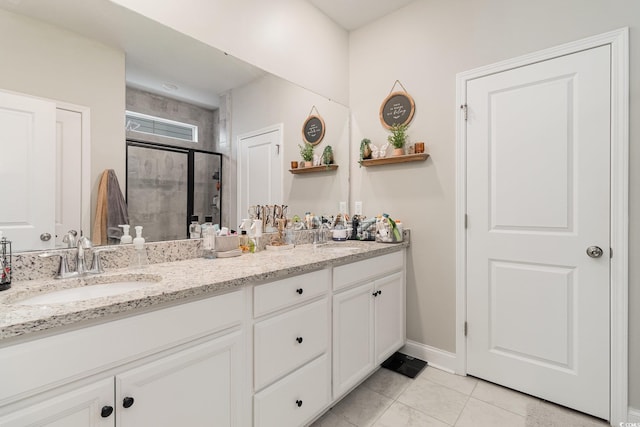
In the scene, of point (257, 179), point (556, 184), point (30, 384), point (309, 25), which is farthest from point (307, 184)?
point (30, 384)

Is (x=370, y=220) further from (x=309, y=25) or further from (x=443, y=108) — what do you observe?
(x=309, y=25)

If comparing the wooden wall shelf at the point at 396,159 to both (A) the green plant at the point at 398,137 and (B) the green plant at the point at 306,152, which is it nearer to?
(A) the green plant at the point at 398,137

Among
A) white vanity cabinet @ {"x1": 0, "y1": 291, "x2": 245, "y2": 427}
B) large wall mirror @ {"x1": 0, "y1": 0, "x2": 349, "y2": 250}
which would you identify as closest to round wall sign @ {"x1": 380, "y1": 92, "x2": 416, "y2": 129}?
large wall mirror @ {"x1": 0, "y1": 0, "x2": 349, "y2": 250}

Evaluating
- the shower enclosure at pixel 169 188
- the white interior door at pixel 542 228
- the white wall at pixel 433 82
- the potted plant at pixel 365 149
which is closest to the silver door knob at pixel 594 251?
the white interior door at pixel 542 228

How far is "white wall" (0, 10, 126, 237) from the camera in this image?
1.15 m

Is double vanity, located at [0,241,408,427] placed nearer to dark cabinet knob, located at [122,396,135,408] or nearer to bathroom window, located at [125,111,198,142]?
dark cabinet knob, located at [122,396,135,408]

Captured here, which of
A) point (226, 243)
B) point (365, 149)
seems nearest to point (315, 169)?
point (365, 149)

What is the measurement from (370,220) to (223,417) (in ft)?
5.60

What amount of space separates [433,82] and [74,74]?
219 cm

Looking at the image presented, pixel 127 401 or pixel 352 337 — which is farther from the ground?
pixel 127 401

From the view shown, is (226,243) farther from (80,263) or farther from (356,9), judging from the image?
(356,9)

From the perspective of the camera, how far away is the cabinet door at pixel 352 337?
1.68 m

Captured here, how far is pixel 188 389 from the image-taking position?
1.04m

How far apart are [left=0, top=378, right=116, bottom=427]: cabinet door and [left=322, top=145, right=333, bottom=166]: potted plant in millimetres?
2060
